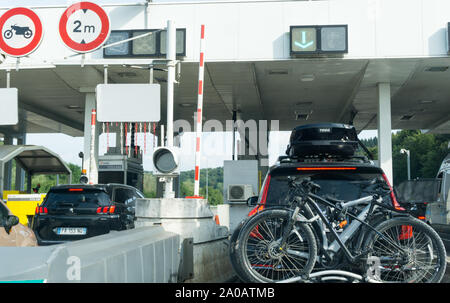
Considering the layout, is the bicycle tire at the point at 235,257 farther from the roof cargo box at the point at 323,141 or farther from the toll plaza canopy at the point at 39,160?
the toll plaza canopy at the point at 39,160

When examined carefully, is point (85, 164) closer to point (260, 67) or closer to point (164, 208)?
point (260, 67)

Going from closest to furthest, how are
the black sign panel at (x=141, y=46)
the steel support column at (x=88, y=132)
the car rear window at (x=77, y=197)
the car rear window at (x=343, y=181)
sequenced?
the car rear window at (x=343, y=181) < the car rear window at (x=77, y=197) < the black sign panel at (x=141, y=46) < the steel support column at (x=88, y=132)

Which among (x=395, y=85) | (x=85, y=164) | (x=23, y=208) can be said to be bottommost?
(x=23, y=208)

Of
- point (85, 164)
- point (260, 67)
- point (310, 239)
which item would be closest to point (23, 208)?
point (85, 164)

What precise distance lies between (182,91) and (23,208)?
689 cm

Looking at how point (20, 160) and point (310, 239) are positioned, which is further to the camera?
point (20, 160)

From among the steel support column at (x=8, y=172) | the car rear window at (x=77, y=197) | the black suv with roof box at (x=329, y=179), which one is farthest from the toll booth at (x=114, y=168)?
the black suv with roof box at (x=329, y=179)

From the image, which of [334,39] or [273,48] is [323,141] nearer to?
[334,39]

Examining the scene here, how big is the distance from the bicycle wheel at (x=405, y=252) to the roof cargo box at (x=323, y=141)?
3.90 meters

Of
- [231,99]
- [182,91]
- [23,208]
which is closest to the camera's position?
[23,208]

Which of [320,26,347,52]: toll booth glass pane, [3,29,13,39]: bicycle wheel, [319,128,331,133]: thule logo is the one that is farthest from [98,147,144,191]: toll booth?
[319,128,331,133]: thule logo

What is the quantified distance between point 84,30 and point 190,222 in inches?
221

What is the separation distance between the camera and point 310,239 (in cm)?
472

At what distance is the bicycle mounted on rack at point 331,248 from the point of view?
4777mm
